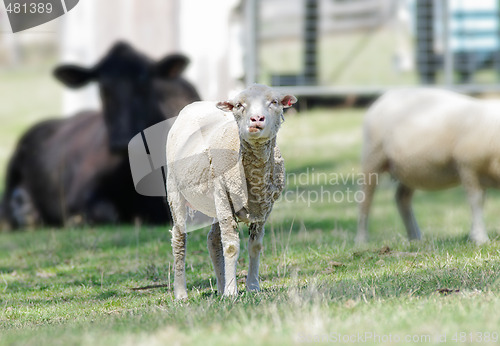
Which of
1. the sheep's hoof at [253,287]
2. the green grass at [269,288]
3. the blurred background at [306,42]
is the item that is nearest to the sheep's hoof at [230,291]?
the green grass at [269,288]

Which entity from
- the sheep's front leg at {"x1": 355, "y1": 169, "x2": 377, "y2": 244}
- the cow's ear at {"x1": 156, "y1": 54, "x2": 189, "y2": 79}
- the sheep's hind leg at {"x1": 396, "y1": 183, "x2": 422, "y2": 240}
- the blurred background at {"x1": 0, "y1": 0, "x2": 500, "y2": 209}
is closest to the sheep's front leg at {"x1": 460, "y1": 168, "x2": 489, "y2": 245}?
the sheep's hind leg at {"x1": 396, "y1": 183, "x2": 422, "y2": 240}

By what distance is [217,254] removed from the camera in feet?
19.3

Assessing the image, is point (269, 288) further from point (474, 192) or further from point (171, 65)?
point (171, 65)

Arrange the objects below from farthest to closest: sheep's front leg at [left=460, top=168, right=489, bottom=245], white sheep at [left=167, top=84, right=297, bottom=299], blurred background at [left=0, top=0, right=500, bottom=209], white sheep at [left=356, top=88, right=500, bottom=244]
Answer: blurred background at [left=0, top=0, right=500, bottom=209], white sheep at [left=356, top=88, right=500, bottom=244], sheep's front leg at [left=460, top=168, right=489, bottom=245], white sheep at [left=167, top=84, right=297, bottom=299]

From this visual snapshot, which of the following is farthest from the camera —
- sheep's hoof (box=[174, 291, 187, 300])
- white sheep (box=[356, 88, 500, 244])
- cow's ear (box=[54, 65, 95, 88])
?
cow's ear (box=[54, 65, 95, 88])

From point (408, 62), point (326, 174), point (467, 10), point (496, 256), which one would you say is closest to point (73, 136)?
point (326, 174)

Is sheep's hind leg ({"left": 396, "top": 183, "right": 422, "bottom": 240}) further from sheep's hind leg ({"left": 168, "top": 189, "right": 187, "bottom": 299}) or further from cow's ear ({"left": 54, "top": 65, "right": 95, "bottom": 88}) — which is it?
cow's ear ({"left": 54, "top": 65, "right": 95, "bottom": 88})

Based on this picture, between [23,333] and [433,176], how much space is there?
473cm

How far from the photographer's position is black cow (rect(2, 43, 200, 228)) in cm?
1013

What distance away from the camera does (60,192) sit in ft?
38.1

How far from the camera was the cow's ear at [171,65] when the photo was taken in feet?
35.1

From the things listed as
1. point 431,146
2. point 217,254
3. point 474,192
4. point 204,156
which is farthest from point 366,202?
point 204,156

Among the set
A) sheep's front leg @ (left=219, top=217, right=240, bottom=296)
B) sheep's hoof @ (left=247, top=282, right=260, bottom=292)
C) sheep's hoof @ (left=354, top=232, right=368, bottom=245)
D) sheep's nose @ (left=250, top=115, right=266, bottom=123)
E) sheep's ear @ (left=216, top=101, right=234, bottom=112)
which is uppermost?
sheep's ear @ (left=216, top=101, right=234, bottom=112)

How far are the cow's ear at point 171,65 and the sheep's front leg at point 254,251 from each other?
5.52 meters
